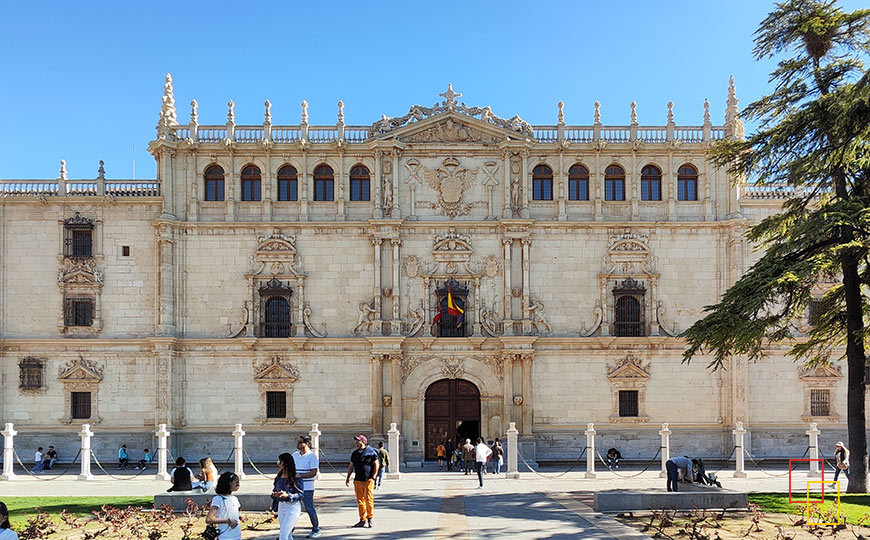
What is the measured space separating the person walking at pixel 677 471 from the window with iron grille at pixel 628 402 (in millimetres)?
14422

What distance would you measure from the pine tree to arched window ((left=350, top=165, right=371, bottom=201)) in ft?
54.6

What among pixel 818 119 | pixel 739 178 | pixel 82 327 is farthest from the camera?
pixel 82 327

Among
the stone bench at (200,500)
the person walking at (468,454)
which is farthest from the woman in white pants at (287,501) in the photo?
the person walking at (468,454)

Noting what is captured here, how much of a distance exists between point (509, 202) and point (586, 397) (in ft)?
30.9

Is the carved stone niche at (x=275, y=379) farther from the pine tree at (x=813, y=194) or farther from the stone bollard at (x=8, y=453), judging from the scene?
the pine tree at (x=813, y=194)

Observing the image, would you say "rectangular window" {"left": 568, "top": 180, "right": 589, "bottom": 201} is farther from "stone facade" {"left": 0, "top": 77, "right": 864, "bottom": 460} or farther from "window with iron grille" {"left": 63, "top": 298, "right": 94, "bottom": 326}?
"window with iron grille" {"left": 63, "top": 298, "right": 94, "bottom": 326}

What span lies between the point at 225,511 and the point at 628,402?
27118 millimetres

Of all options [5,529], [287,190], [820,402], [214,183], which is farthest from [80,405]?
[820,402]

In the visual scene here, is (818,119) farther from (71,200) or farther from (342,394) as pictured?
(71,200)

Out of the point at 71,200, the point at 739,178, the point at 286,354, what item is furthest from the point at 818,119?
the point at 71,200

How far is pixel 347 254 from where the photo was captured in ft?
117

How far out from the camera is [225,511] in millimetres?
11078

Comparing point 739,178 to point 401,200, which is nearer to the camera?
point 739,178

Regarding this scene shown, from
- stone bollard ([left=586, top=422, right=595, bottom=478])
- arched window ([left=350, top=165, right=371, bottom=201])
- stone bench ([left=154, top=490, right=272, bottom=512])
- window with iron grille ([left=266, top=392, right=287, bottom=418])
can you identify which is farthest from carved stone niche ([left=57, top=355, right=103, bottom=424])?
stone bollard ([left=586, top=422, right=595, bottom=478])
